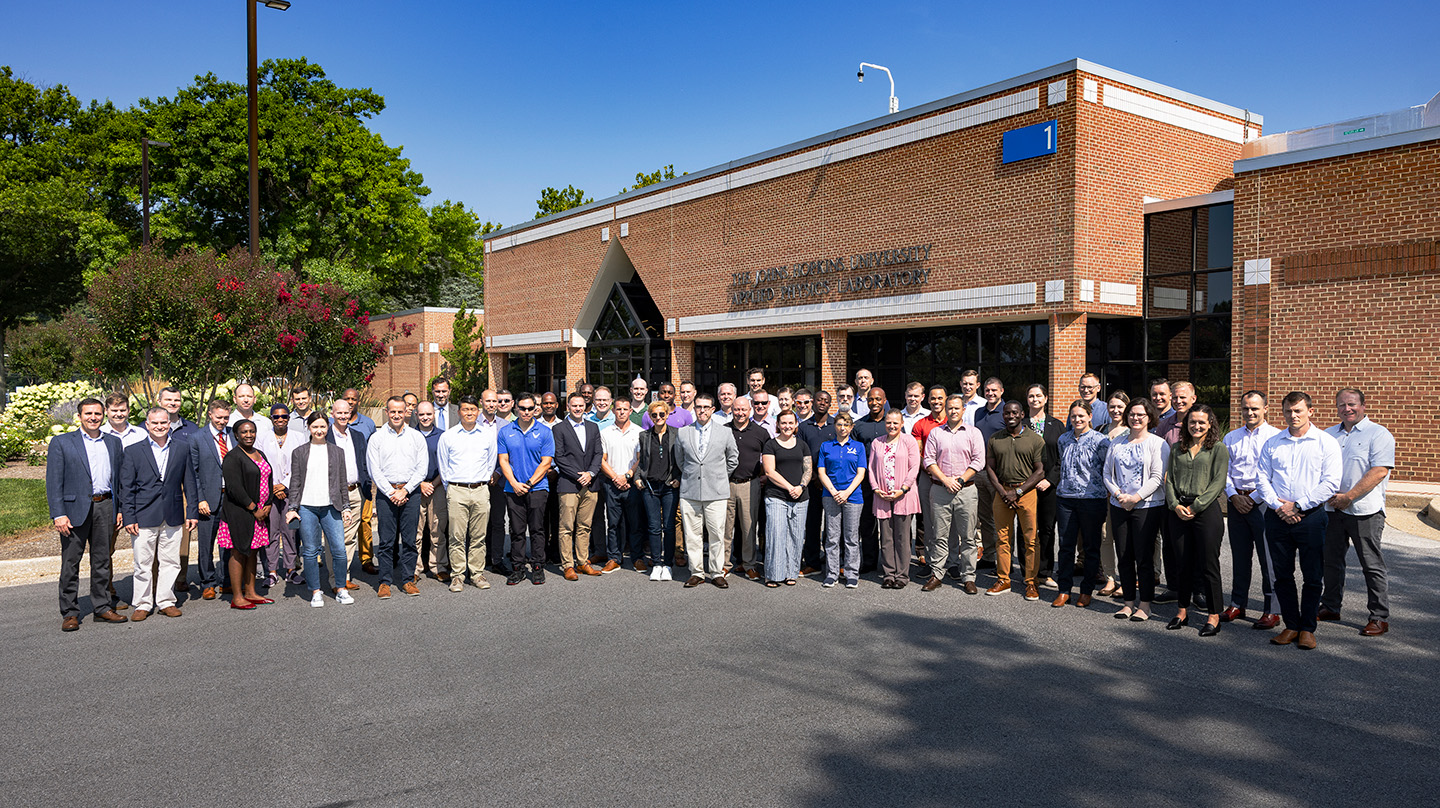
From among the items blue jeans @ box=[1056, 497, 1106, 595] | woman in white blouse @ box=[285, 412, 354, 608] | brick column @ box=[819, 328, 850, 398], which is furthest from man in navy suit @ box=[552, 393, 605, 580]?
brick column @ box=[819, 328, 850, 398]

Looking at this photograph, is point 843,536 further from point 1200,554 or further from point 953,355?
point 953,355

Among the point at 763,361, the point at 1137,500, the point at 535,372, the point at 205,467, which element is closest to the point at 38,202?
the point at 535,372

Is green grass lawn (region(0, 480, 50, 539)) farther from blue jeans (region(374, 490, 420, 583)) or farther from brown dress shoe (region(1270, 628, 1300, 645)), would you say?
brown dress shoe (region(1270, 628, 1300, 645))

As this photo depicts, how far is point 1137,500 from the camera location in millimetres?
7062

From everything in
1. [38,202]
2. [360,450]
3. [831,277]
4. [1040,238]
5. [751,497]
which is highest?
[38,202]

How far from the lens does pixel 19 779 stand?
4.41 metres

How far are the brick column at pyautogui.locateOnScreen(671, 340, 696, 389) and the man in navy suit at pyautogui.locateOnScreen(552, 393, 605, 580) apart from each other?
53.1 ft

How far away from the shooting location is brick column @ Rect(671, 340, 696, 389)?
84.1 feet

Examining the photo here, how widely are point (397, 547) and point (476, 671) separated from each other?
12.6ft

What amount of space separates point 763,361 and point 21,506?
16.2m

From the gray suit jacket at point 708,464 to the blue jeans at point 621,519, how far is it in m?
0.78

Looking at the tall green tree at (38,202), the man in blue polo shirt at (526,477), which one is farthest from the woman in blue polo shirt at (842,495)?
the tall green tree at (38,202)

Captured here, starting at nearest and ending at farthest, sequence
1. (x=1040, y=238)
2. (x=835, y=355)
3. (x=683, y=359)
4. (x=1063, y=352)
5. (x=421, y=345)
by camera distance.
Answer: (x=1063, y=352)
(x=1040, y=238)
(x=835, y=355)
(x=683, y=359)
(x=421, y=345)

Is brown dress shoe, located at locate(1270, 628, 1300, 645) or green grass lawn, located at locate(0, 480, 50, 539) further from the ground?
green grass lawn, located at locate(0, 480, 50, 539)
